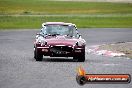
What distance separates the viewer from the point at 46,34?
22625 mm

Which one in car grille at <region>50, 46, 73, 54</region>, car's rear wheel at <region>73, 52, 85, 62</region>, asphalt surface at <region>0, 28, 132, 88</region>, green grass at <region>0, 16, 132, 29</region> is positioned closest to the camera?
asphalt surface at <region>0, 28, 132, 88</region>

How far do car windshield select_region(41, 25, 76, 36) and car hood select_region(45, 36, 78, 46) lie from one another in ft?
2.29

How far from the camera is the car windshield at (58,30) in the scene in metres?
22.8

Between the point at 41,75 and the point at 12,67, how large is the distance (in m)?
2.81

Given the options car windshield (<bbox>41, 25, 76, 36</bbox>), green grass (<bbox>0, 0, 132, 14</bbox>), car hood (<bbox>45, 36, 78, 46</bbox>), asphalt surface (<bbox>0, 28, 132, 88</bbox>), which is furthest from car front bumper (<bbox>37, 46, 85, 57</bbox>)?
green grass (<bbox>0, 0, 132, 14</bbox>)

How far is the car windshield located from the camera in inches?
899

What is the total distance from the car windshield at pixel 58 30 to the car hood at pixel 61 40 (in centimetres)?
70

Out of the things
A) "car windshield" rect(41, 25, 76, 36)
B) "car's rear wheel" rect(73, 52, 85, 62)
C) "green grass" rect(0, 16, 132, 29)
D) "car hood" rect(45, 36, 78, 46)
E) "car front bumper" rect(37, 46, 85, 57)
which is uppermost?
"car windshield" rect(41, 25, 76, 36)

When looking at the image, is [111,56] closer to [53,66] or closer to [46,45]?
[46,45]

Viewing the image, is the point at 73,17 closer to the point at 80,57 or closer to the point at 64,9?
the point at 64,9

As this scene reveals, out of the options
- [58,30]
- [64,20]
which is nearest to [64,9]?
[64,20]

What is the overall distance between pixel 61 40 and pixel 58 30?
1485 mm

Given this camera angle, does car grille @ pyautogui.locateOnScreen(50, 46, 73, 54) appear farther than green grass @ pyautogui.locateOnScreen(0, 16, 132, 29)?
No

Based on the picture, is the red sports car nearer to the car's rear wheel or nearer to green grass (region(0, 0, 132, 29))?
the car's rear wheel
